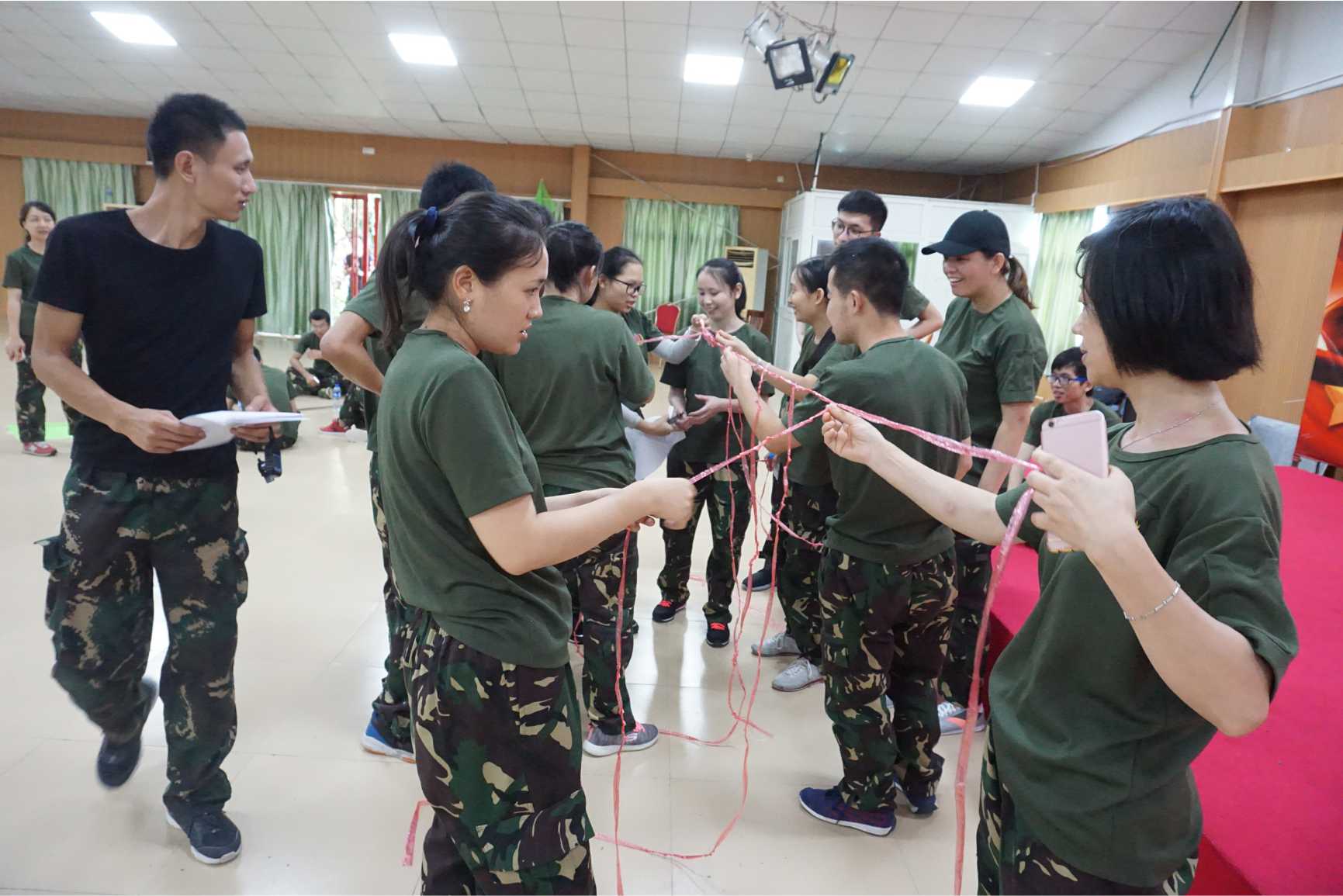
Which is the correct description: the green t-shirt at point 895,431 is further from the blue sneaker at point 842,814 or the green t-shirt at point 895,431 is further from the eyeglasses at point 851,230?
the eyeglasses at point 851,230

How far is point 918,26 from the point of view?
621cm

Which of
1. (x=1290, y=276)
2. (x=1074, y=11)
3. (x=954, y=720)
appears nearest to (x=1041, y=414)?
(x=954, y=720)

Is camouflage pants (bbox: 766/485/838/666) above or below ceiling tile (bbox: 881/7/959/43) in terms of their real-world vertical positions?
below

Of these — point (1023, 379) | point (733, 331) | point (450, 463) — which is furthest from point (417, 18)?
point (450, 463)

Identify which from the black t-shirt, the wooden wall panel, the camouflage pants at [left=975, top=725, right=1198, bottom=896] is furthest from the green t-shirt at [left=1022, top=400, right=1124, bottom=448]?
the wooden wall panel

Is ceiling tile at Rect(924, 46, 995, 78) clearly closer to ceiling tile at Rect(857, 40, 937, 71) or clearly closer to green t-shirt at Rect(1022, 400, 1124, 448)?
ceiling tile at Rect(857, 40, 937, 71)

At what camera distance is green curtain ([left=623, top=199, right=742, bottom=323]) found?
11.1m

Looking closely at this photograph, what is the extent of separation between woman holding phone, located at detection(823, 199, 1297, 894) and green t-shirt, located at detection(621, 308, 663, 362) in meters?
2.32

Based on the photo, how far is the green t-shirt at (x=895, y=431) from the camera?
1797 millimetres

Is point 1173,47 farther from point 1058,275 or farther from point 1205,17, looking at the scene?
point 1058,275

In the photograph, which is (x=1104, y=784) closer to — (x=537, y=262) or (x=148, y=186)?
(x=537, y=262)

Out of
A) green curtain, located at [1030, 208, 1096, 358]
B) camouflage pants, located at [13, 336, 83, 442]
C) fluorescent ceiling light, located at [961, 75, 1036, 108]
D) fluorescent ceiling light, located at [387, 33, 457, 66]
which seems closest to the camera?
camouflage pants, located at [13, 336, 83, 442]

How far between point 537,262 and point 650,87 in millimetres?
7713

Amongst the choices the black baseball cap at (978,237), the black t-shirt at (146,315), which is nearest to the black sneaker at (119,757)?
the black t-shirt at (146,315)
